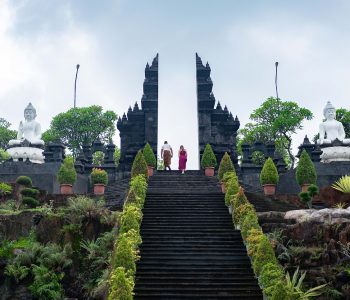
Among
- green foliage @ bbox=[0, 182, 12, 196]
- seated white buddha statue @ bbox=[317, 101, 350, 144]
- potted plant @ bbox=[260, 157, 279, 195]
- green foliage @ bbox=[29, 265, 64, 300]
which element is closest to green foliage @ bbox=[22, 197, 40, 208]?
green foliage @ bbox=[0, 182, 12, 196]

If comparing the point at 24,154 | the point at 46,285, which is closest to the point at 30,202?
the point at 46,285

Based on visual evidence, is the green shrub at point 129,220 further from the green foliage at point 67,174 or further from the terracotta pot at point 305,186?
the terracotta pot at point 305,186

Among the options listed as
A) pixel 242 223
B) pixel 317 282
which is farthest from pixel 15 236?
pixel 317 282

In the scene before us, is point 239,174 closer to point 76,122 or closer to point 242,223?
point 242,223

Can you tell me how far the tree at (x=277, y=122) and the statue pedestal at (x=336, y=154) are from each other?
58.5 feet

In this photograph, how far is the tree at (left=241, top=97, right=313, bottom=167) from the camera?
49.3 meters

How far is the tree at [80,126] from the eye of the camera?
53.5 meters

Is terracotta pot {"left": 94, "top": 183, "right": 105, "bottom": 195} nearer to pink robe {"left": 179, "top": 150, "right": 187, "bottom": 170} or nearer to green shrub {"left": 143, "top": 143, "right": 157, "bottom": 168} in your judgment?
green shrub {"left": 143, "top": 143, "right": 157, "bottom": 168}

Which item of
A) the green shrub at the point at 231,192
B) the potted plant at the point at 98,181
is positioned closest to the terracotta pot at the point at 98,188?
the potted plant at the point at 98,181

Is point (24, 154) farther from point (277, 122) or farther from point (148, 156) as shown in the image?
point (277, 122)

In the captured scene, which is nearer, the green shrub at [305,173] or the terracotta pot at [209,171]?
the green shrub at [305,173]

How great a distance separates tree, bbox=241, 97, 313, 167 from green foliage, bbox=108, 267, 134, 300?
37.1 meters

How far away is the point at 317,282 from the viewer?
51.0ft

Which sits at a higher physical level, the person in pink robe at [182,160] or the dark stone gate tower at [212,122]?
the dark stone gate tower at [212,122]
